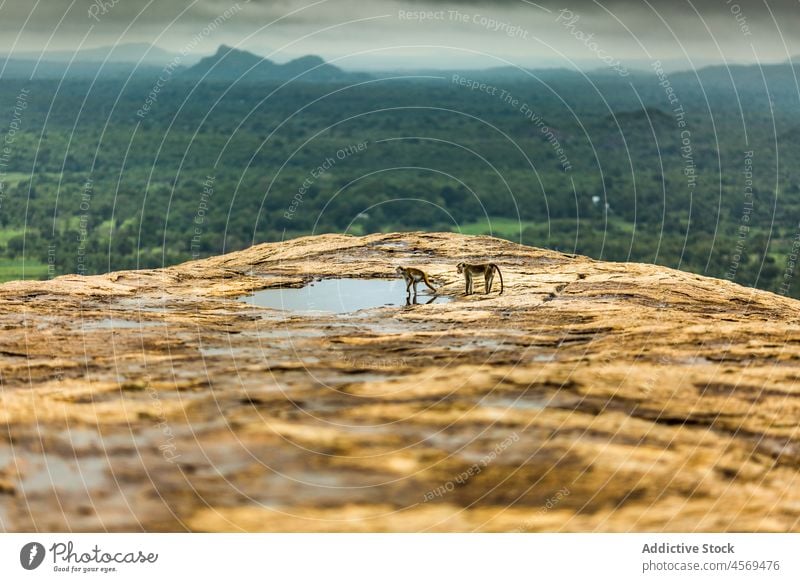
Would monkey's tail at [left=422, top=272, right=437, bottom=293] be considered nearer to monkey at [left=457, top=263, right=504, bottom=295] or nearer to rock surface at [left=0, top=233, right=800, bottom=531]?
monkey at [left=457, top=263, right=504, bottom=295]

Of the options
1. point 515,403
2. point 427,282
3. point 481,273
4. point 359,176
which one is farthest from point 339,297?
point 359,176

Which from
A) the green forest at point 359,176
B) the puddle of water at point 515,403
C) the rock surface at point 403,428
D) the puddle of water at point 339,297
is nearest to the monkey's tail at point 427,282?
the puddle of water at point 339,297

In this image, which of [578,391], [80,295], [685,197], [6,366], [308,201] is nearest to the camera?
[578,391]

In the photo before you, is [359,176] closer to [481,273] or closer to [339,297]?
[339,297]

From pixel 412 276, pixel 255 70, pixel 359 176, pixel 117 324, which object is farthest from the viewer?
pixel 255 70

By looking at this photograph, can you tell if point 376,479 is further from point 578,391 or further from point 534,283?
point 534,283
